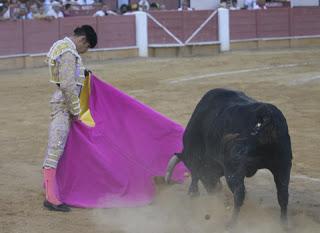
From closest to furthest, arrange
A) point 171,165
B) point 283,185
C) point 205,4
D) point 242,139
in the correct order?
point 242,139
point 283,185
point 171,165
point 205,4

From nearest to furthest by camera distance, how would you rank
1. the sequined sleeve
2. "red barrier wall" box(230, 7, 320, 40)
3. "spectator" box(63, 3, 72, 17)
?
the sequined sleeve, "spectator" box(63, 3, 72, 17), "red barrier wall" box(230, 7, 320, 40)

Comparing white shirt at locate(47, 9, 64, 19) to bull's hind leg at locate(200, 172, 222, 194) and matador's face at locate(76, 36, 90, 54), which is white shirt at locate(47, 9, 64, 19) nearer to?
matador's face at locate(76, 36, 90, 54)

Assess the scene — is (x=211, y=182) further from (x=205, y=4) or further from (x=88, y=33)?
(x=205, y=4)

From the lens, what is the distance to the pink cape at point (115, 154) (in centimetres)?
520

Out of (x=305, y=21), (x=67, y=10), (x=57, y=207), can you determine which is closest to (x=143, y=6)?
(x=67, y=10)

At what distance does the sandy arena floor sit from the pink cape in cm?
17

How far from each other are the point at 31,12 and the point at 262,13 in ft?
19.6

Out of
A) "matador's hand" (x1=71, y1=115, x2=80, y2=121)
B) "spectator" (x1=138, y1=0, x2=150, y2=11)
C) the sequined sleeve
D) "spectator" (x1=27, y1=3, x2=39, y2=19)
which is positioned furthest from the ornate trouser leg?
"spectator" (x1=138, y1=0, x2=150, y2=11)

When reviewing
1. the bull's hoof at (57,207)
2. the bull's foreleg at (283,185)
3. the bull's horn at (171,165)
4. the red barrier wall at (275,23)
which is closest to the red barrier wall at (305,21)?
the red barrier wall at (275,23)

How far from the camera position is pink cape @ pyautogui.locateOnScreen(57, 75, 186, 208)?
5.20 meters

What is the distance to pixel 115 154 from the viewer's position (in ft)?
17.8

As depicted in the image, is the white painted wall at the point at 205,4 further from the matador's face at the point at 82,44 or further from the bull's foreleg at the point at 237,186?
the bull's foreleg at the point at 237,186

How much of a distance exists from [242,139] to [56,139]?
1.52 meters

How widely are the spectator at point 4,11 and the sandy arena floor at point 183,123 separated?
5.60 feet
